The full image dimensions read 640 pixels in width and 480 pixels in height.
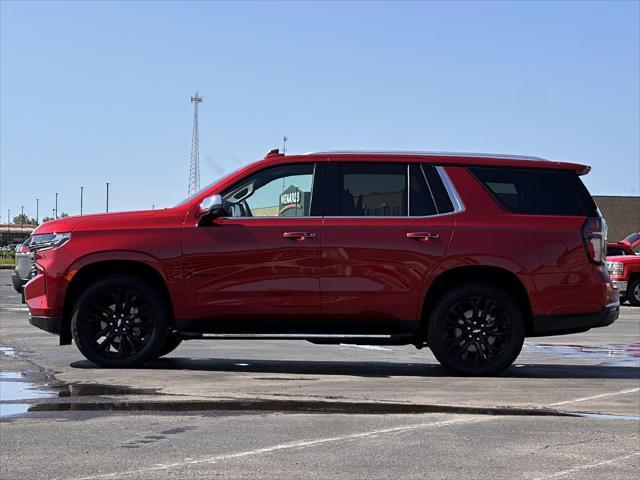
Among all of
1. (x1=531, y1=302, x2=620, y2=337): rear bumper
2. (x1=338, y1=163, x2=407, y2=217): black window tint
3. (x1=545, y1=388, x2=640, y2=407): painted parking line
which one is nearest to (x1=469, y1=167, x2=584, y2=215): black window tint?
(x1=338, y1=163, x2=407, y2=217): black window tint

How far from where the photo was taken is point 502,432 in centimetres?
673

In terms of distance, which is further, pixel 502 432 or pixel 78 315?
pixel 78 315

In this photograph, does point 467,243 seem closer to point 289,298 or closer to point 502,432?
point 289,298

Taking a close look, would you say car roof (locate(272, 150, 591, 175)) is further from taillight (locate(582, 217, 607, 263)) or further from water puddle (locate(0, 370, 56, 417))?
water puddle (locate(0, 370, 56, 417))

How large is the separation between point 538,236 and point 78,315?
169 inches

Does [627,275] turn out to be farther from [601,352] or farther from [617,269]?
[601,352]

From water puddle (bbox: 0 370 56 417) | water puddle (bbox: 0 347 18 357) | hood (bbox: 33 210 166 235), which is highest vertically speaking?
hood (bbox: 33 210 166 235)

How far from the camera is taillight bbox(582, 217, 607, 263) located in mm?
9977

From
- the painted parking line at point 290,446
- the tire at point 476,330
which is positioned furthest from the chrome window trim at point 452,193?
the painted parking line at point 290,446

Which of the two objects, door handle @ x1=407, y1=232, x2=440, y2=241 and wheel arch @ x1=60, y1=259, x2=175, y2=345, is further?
wheel arch @ x1=60, y1=259, x2=175, y2=345

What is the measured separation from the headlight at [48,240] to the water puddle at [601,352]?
5601 millimetres

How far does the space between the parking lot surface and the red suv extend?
0.41m

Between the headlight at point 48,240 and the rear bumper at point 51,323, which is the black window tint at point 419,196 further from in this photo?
the rear bumper at point 51,323

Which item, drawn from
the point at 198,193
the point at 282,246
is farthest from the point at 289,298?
the point at 198,193
